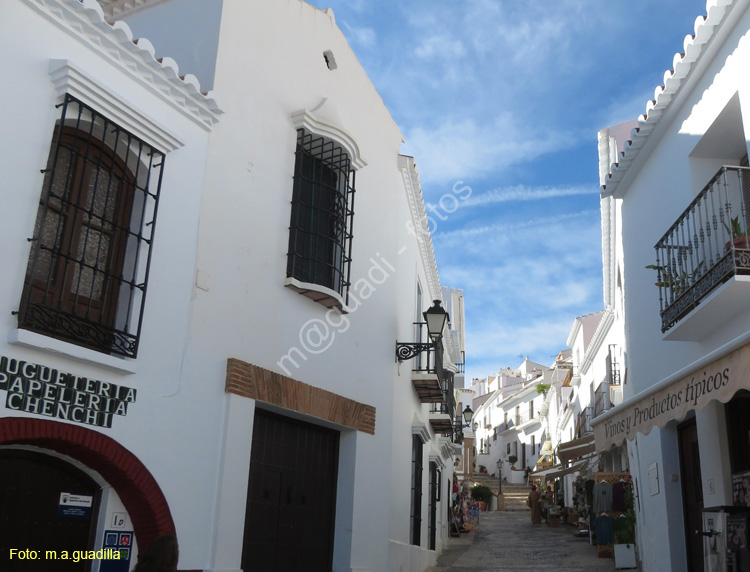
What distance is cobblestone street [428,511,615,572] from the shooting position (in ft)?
45.6

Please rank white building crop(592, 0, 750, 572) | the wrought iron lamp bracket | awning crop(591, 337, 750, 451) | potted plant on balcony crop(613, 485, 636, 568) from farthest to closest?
potted plant on balcony crop(613, 485, 636, 568), the wrought iron lamp bracket, white building crop(592, 0, 750, 572), awning crop(591, 337, 750, 451)

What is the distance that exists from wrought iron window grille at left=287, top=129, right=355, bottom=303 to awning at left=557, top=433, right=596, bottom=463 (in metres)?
11.8

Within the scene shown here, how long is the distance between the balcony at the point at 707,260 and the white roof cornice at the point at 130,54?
499 cm

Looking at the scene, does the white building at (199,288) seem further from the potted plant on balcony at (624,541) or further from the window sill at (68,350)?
the potted plant on balcony at (624,541)

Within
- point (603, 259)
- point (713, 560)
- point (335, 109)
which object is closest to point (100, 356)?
point (335, 109)

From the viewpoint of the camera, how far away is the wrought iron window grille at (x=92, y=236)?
5707mm

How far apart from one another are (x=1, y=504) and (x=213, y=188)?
341 centimetres

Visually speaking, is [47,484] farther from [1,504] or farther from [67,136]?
[67,136]

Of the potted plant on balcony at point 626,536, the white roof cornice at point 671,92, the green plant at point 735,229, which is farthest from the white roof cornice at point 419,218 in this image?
the potted plant on balcony at point 626,536

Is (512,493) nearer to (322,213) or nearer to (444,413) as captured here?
(444,413)

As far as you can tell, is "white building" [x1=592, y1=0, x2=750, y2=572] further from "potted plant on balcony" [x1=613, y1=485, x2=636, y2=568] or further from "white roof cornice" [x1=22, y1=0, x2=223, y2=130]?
"white roof cornice" [x1=22, y1=0, x2=223, y2=130]

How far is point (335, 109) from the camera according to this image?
9359 mm

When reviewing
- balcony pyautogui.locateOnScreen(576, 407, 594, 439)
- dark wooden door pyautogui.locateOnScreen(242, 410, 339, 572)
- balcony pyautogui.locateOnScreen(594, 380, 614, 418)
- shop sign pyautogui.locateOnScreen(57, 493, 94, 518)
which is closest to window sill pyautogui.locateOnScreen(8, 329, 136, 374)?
shop sign pyautogui.locateOnScreen(57, 493, 94, 518)

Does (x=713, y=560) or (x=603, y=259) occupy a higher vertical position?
(x=603, y=259)
